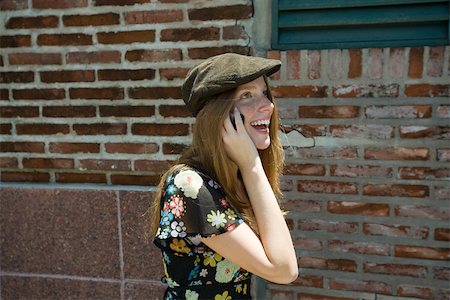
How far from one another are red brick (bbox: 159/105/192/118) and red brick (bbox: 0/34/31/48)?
3.04 ft

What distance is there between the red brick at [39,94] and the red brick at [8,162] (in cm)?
39

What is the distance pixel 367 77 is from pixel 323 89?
0.76 feet

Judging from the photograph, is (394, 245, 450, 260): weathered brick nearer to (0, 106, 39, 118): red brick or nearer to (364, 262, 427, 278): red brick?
(364, 262, 427, 278): red brick

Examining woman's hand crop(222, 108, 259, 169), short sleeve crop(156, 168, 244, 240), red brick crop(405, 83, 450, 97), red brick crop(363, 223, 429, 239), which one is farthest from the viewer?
red brick crop(363, 223, 429, 239)

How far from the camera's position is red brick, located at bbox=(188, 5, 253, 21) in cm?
255

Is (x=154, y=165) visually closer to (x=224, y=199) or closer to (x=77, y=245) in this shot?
(x=77, y=245)

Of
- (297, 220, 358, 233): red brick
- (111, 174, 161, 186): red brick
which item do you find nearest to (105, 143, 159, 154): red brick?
(111, 174, 161, 186): red brick

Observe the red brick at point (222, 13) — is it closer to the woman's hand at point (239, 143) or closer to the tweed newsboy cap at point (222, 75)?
the tweed newsboy cap at point (222, 75)

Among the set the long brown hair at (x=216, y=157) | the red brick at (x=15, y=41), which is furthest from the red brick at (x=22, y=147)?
the long brown hair at (x=216, y=157)

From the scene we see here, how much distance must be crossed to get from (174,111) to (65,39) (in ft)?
2.61

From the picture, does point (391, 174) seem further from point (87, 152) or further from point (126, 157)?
point (87, 152)

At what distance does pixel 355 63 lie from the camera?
2.44 meters

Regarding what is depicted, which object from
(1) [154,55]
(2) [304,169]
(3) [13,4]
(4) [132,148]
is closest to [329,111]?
(2) [304,169]

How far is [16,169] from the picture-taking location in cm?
296
